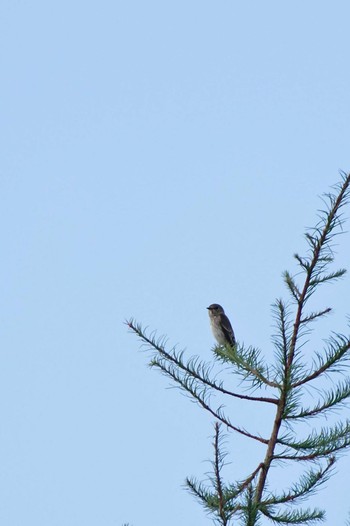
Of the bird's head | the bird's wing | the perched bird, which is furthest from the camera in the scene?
the bird's head

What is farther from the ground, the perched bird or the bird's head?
the bird's head

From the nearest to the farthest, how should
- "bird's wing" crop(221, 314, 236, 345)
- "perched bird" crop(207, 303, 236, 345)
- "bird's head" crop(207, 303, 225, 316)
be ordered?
"perched bird" crop(207, 303, 236, 345)
"bird's wing" crop(221, 314, 236, 345)
"bird's head" crop(207, 303, 225, 316)

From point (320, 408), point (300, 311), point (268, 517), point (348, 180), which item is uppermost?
point (348, 180)

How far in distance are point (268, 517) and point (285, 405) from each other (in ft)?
1.89

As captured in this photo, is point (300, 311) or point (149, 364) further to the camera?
point (149, 364)

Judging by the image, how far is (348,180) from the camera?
4.73 meters

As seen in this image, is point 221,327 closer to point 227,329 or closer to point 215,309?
point 227,329

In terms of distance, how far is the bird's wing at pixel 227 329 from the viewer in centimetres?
1244

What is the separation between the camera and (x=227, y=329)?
12758 millimetres

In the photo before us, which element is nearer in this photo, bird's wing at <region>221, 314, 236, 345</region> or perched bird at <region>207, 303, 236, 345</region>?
perched bird at <region>207, 303, 236, 345</region>

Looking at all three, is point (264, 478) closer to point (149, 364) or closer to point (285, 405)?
point (285, 405)

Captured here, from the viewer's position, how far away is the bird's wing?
12.4m

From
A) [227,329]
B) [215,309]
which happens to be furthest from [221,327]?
[215,309]

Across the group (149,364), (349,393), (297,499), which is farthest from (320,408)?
(149,364)
